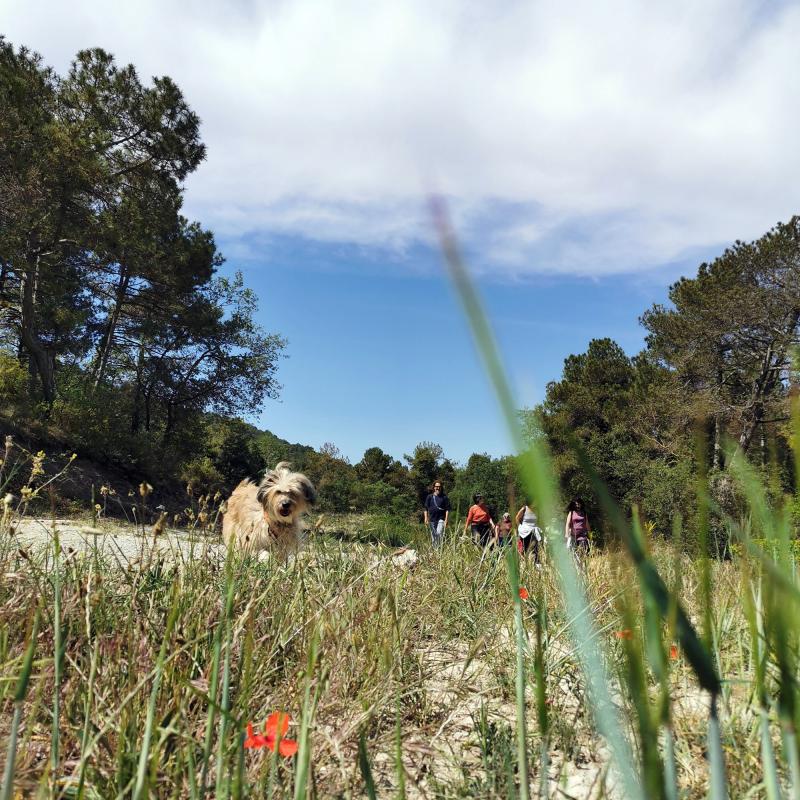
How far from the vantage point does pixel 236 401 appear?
1109 inches

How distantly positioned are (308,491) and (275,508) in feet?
2.01

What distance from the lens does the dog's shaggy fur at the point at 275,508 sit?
7477 millimetres

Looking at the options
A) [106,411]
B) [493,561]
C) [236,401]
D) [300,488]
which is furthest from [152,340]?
[493,561]

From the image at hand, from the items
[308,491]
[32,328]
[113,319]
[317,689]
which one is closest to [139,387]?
[113,319]

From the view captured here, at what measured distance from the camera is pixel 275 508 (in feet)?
25.2

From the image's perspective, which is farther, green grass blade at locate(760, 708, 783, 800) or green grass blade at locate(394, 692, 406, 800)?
green grass blade at locate(394, 692, 406, 800)

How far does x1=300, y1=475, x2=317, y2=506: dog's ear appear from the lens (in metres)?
8.07

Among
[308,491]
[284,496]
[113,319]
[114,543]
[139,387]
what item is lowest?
[114,543]

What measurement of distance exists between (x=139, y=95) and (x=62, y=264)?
6.22 metres

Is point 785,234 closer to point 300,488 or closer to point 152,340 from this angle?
point 300,488

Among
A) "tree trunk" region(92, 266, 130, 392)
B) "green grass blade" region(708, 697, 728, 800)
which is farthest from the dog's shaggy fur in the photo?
"tree trunk" region(92, 266, 130, 392)

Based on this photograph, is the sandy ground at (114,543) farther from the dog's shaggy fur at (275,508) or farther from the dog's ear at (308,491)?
the dog's ear at (308,491)

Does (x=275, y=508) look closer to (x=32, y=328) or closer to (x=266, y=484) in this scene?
(x=266, y=484)

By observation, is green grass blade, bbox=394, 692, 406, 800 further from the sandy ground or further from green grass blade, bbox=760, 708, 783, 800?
the sandy ground
